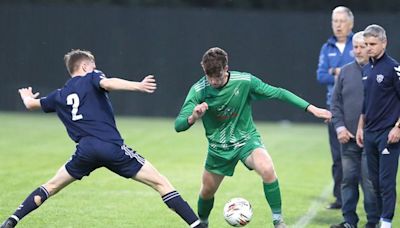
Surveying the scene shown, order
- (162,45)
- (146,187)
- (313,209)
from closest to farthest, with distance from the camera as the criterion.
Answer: (313,209) → (146,187) → (162,45)

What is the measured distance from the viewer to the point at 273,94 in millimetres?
8867

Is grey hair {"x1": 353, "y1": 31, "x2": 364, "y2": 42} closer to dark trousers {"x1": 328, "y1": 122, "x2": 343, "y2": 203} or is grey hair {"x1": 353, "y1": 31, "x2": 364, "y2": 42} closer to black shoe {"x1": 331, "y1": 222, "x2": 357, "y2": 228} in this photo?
dark trousers {"x1": 328, "y1": 122, "x2": 343, "y2": 203}

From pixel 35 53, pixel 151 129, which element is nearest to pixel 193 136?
pixel 151 129

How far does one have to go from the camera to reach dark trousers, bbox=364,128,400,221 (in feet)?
29.7

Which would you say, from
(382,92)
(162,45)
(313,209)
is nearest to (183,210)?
(382,92)

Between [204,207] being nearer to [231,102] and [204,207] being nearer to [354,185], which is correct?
[231,102]

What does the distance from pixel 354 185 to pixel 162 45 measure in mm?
15016

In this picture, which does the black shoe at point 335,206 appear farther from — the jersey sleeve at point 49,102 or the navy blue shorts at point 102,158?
the jersey sleeve at point 49,102

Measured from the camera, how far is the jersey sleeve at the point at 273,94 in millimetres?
8750

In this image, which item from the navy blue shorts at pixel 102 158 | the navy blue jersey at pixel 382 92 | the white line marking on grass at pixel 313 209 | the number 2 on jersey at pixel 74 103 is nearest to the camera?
the navy blue shorts at pixel 102 158

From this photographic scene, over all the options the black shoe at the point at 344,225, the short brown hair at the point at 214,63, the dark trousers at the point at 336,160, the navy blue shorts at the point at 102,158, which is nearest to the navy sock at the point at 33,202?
the navy blue shorts at the point at 102,158

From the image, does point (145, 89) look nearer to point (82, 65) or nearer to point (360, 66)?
point (82, 65)

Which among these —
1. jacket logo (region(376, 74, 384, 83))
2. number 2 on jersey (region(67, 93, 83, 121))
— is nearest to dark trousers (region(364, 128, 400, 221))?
jacket logo (region(376, 74, 384, 83))

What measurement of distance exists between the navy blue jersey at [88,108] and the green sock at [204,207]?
120 centimetres
